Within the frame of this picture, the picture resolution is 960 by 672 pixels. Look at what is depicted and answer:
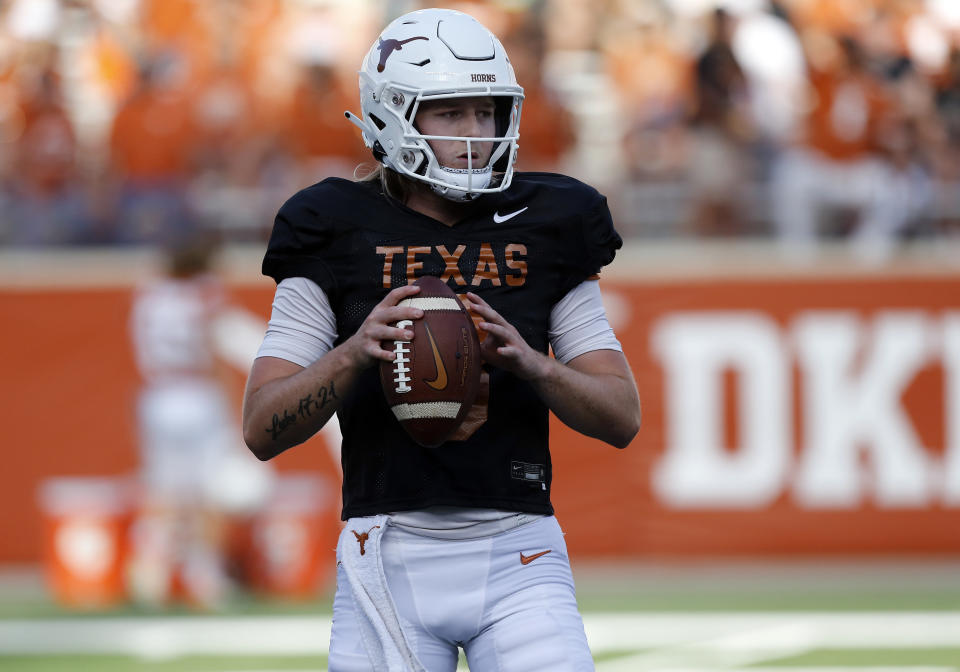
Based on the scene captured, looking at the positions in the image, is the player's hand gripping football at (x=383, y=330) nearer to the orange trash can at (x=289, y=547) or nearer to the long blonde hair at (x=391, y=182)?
the long blonde hair at (x=391, y=182)

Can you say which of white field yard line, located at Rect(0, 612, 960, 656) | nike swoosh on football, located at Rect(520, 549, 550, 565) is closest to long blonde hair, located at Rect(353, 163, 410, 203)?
nike swoosh on football, located at Rect(520, 549, 550, 565)

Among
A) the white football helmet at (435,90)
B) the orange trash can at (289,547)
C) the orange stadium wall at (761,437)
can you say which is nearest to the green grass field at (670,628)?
the orange trash can at (289,547)

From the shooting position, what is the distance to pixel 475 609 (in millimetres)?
3066

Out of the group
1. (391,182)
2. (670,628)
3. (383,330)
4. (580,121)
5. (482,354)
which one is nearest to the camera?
(383,330)

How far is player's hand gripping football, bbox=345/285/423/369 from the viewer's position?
9.63 ft

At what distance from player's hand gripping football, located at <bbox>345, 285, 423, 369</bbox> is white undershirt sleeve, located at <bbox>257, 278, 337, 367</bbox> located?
0.19 metres

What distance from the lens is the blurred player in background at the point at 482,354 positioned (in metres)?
3.05

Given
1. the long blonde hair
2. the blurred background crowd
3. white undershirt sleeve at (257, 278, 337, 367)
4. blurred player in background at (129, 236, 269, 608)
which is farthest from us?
the blurred background crowd

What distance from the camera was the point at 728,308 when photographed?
9211mm

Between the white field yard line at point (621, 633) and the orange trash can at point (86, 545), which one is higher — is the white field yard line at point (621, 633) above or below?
below

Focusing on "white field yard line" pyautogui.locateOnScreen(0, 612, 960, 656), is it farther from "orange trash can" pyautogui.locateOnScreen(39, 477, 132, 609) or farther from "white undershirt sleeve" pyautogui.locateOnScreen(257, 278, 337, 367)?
"white undershirt sleeve" pyautogui.locateOnScreen(257, 278, 337, 367)

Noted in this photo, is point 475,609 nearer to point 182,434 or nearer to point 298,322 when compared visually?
point 298,322

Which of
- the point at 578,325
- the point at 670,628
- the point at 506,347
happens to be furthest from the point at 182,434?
the point at 506,347

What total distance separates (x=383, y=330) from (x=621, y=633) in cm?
464
